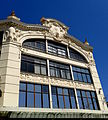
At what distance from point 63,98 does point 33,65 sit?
5397 mm

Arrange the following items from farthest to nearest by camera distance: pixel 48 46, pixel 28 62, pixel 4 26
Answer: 1. pixel 48 46
2. pixel 4 26
3. pixel 28 62

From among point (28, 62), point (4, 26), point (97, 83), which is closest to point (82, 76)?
point (97, 83)

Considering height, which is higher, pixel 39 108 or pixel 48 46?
pixel 48 46

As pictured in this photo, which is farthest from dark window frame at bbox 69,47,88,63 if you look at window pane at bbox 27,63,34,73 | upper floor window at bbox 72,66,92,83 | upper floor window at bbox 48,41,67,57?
window pane at bbox 27,63,34,73

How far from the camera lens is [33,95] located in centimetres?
1240

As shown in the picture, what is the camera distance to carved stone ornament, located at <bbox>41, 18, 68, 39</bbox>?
752 inches

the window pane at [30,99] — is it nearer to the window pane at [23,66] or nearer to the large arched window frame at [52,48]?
the window pane at [23,66]

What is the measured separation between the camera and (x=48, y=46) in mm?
17641

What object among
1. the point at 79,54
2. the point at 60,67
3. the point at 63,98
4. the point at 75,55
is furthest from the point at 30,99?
the point at 79,54

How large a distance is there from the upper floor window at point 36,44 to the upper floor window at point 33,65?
1847 mm

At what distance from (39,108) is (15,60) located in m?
5.73

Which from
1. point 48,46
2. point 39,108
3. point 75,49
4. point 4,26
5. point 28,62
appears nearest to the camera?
point 39,108

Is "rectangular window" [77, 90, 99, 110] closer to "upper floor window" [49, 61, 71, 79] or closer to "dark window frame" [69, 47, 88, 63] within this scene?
"upper floor window" [49, 61, 71, 79]

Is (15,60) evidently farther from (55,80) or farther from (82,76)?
(82,76)
